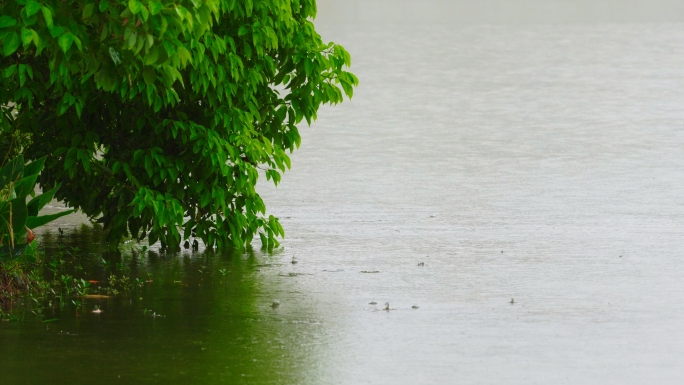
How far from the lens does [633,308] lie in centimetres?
802

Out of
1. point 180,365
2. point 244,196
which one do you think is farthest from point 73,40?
point 244,196

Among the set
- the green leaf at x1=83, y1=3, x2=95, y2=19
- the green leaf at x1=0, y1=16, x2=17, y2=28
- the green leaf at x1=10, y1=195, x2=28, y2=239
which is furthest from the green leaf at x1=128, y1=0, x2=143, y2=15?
the green leaf at x1=10, y1=195, x2=28, y2=239

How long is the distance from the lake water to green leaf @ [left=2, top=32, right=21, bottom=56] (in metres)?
1.59

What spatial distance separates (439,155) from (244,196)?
6060mm

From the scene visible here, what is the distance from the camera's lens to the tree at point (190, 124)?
888 centimetres

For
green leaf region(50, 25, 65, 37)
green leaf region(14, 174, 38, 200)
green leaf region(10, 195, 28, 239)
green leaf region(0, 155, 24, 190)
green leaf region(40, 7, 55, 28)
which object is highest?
green leaf region(40, 7, 55, 28)

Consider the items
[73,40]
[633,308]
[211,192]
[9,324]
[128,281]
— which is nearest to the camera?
[73,40]

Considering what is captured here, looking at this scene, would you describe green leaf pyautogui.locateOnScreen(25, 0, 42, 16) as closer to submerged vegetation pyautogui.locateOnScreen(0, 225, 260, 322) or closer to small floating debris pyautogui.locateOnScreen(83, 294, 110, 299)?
submerged vegetation pyautogui.locateOnScreen(0, 225, 260, 322)

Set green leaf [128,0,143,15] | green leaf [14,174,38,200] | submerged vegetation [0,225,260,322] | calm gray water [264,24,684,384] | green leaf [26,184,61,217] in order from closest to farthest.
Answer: green leaf [128,0,143,15]
calm gray water [264,24,684,384]
submerged vegetation [0,225,260,322]
green leaf [14,174,38,200]
green leaf [26,184,61,217]

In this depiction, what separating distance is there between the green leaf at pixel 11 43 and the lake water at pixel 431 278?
159cm

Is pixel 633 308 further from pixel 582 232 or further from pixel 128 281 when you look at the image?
pixel 128 281

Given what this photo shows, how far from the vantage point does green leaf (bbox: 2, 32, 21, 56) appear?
6.18 m

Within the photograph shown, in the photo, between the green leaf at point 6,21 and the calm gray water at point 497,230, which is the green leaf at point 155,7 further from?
the calm gray water at point 497,230

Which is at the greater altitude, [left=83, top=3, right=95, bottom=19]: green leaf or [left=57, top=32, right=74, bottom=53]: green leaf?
[left=83, top=3, right=95, bottom=19]: green leaf
